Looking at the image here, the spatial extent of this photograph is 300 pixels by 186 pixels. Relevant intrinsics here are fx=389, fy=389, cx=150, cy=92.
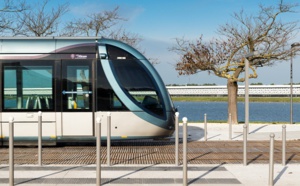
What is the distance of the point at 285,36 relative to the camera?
62.3 ft

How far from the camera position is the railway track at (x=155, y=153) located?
9.07 metres

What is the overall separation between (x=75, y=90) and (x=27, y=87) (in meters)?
1.36

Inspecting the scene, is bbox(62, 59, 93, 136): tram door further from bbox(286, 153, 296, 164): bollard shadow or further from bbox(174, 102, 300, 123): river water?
bbox(286, 153, 296, 164): bollard shadow

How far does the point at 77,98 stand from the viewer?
10.8m

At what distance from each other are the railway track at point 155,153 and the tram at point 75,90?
447 mm

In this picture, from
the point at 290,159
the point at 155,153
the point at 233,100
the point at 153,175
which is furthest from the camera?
the point at 233,100

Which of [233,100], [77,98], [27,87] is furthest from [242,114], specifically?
[27,87]

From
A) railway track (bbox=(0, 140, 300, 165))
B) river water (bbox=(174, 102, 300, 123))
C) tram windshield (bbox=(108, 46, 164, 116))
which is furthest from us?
river water (bbox=(174, 102, 300, 123))

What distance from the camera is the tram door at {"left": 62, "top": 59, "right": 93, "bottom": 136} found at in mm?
10742

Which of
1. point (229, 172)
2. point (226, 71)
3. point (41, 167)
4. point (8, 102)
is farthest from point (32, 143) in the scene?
point (226, 71)

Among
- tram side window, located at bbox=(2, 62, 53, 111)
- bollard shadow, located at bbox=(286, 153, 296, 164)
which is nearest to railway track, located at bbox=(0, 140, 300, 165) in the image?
bollard shadow, located at bbox=(286, 153, 296, 164)

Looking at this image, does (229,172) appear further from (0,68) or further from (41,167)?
(0,68)

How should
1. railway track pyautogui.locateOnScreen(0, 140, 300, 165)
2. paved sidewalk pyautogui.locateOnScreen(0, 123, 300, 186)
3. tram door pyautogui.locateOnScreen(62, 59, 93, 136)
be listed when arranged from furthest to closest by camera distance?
tram door pyautogui.locateOnScreen(62, 59, 93, 136), railway track pyautogui.locateOnScreen(0, 140, 300, 165), paved sidewalk pyautogui.locateOnScreen(0, 123, 300, 186)

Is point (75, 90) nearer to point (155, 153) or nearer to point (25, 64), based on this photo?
point (25, 64)
